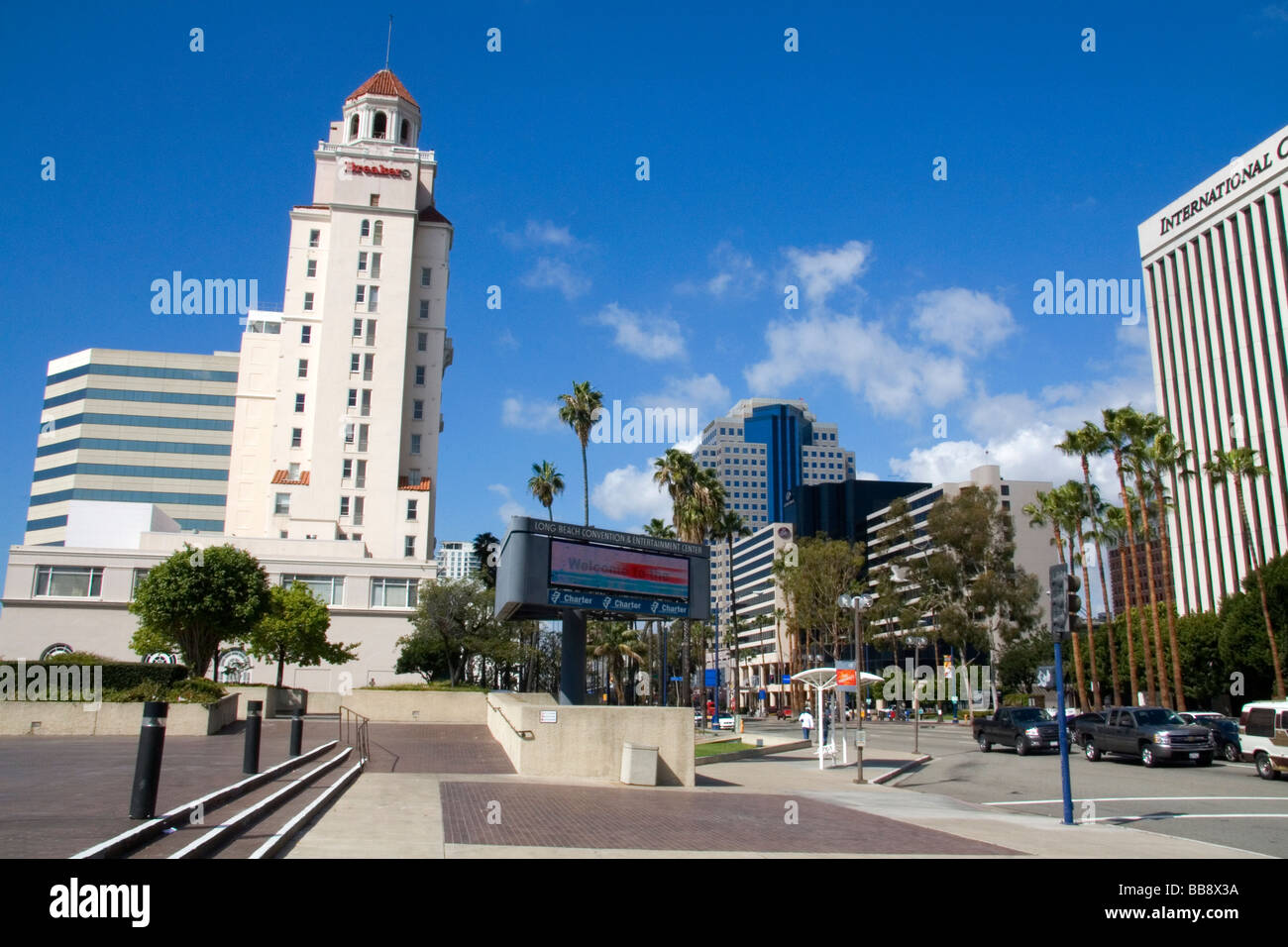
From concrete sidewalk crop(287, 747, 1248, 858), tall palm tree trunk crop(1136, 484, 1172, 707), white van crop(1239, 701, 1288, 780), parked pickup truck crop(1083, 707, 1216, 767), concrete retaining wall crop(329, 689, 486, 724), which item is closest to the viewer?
concrete sidewalk crop(287, 747, 1248, 858)

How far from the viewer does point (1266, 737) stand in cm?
2184

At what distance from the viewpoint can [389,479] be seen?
231 feet

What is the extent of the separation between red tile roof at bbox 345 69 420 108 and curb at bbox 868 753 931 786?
70.2 m

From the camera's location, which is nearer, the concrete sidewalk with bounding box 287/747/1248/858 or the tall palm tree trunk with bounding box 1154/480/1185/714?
the concrete sidewalk with bounding box 287/747/1248/858

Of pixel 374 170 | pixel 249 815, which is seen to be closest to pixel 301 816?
pixel 249 815

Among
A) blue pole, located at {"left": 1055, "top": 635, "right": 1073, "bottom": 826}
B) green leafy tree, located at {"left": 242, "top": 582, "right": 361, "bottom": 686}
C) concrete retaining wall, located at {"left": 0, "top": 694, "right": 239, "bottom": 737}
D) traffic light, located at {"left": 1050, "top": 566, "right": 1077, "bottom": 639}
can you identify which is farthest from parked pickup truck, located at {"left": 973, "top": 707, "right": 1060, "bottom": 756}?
green leafy tree, located at {"left": 242, "top": 582, "right": 361, "bottom": 686}

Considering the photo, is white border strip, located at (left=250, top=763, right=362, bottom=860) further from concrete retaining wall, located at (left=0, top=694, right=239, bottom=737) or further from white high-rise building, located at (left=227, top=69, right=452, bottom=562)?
white high-rise building, located at (left=227, top=69, right=452, bottom=562)

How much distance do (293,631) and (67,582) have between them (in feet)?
75.6

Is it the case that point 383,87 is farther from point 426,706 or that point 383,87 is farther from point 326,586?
point 426,706

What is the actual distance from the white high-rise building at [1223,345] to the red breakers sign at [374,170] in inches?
2661

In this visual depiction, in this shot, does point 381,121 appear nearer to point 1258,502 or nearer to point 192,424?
point 192,424

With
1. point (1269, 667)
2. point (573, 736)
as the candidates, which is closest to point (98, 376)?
point (573, 736)

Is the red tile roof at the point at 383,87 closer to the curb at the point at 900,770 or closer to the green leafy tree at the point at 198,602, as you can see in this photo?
the green leafy tree at the point at 198,602

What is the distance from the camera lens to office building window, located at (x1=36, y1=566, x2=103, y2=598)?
58438 mm
